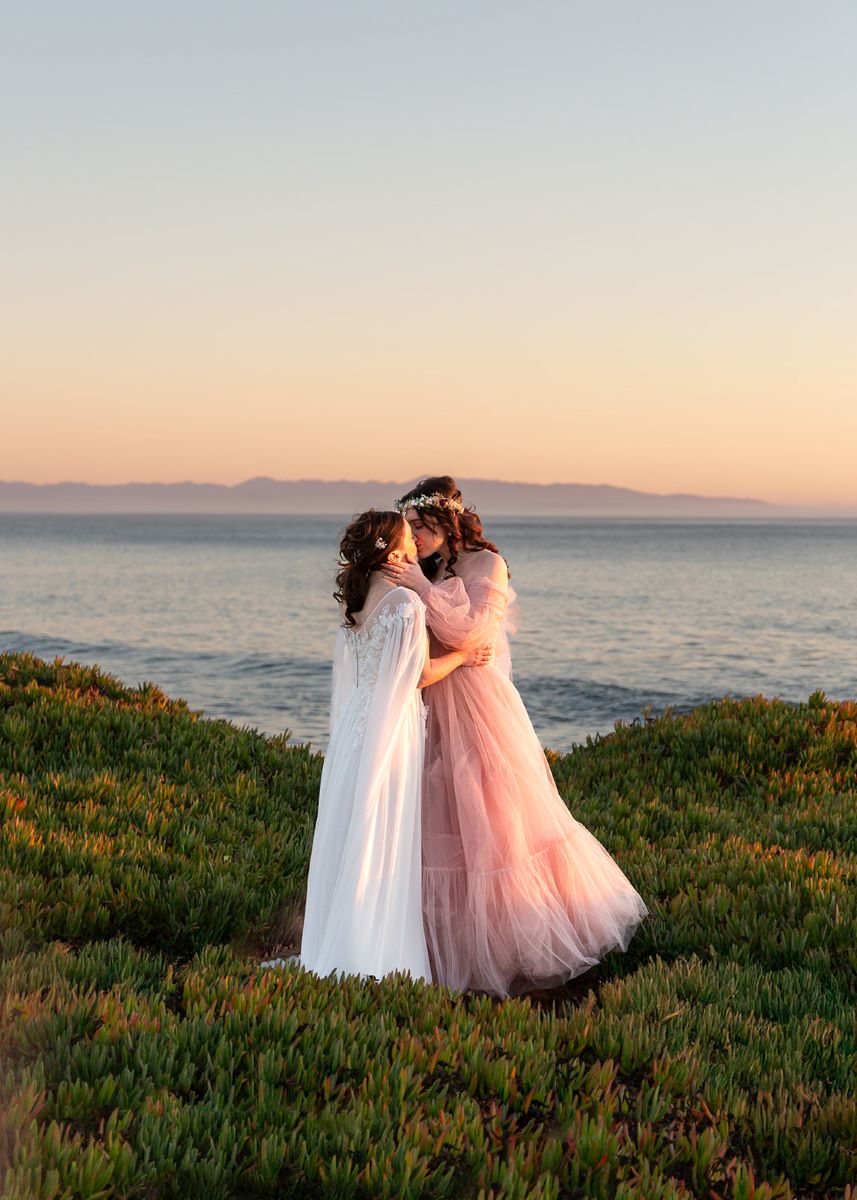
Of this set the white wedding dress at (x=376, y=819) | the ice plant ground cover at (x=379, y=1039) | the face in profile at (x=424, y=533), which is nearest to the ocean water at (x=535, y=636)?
the white wedding dress at (x=376, y=819)

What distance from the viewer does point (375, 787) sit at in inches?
243

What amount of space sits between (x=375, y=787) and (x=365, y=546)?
4.76 feet

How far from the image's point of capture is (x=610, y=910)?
7043 mm

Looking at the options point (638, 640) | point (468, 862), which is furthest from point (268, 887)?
point (638, 640)

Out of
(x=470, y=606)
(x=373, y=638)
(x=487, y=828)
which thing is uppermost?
(x=470, y=606)

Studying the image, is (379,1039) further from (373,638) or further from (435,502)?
(435,502)

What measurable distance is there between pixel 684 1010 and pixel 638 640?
138ft

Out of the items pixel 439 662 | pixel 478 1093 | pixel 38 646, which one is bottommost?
pixel 38 646

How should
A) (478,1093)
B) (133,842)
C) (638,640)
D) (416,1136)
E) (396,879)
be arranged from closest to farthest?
(416,1136) → (478,1093) → (396,879) → (133,842) → (638,640)

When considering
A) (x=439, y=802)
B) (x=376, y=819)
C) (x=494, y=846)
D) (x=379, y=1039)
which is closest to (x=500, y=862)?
(x=494, y=846)

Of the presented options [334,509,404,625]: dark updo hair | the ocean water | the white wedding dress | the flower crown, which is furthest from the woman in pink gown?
the ocean water

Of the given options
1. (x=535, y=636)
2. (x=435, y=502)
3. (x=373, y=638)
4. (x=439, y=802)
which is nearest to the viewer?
(x=373, y=638)

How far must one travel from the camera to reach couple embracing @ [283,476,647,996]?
6203 millimetres

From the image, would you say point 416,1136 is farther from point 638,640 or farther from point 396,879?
point 638,640
